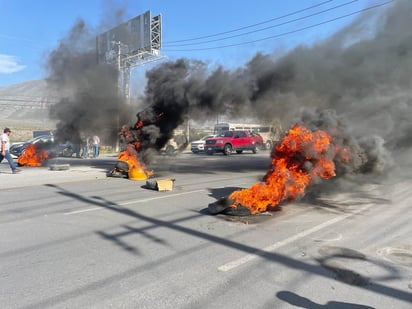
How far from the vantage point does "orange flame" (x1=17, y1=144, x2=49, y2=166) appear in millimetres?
16078

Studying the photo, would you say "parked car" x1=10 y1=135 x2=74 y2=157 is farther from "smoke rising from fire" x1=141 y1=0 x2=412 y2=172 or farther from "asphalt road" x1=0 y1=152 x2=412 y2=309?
Result: "asphalt road" x1=0 y1=152 x2=412 y2=309

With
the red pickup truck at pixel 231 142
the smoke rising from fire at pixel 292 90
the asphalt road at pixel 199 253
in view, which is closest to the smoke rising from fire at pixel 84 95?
the smoke rising from fire at pixel 292 90

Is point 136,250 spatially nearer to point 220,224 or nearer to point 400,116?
point 220,224

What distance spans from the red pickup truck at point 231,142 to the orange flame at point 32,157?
13.0 meters

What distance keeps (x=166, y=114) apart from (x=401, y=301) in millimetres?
11104

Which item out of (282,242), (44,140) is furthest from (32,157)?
(282,242)

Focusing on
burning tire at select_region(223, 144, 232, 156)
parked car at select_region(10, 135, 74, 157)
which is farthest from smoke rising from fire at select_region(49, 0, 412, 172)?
burning tire at select_region(223, 144, 232, 156)

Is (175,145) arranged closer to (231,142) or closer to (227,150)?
(227,150)

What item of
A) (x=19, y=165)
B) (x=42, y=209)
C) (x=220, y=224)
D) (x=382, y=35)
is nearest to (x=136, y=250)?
(x=220, y=224)

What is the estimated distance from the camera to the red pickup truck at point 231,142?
26.3 meters

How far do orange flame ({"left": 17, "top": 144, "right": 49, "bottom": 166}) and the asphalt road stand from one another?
8.52 meters

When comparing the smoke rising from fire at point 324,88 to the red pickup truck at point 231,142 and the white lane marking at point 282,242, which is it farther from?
the red pickup truck at point 231,142

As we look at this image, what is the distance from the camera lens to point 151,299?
3229 millimetres

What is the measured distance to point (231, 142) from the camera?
1046 inches
